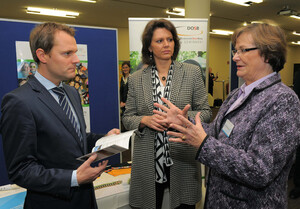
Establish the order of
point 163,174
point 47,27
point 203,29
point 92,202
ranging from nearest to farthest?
point 47,27
point 92,202
point 163,174
point 203,29

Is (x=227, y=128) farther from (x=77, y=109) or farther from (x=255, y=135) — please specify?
(x=77, y=109)

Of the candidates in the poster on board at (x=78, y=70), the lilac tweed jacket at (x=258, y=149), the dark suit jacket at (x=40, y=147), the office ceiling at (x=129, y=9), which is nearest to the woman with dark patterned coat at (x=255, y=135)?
the lilac tweed jacket at (x=258, y=149)

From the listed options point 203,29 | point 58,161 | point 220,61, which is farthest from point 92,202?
point 220,61

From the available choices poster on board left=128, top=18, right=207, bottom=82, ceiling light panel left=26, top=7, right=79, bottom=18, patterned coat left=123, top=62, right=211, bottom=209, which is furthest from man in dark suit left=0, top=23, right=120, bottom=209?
ceiling light panel left=26, top=7, right=79, bottom=18

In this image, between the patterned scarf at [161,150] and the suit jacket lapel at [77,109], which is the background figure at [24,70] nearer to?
the suit jacket lapel at [77,109]

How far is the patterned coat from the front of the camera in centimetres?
178

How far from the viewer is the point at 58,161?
47.2 inches

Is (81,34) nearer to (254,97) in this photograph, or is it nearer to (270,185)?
(254,97)

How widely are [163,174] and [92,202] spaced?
0.59 m

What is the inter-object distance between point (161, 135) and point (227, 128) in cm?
66

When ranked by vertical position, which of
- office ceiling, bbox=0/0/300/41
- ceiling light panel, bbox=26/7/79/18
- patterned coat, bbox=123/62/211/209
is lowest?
patterned coat, bbox=123/62/211/209

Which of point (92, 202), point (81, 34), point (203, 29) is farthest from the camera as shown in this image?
point (203, 29)

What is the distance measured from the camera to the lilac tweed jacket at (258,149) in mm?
1034

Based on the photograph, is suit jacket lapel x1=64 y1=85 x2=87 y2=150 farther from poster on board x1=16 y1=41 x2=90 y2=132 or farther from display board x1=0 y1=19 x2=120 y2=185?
display board x1=0 y1=19 x2=120 y2=185
